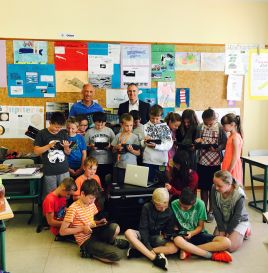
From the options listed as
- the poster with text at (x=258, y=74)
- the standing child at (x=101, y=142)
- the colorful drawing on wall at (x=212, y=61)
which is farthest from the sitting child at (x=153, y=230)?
the poster with text at (x=258, y=74)

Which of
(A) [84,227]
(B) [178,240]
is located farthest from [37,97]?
(B) [178,240]

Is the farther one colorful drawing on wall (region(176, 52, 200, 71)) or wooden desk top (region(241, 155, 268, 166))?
colorful drawing on wall (region(176, 52, 200, 71))

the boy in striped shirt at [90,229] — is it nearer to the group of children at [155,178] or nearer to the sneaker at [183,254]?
the group of children at [155,178]

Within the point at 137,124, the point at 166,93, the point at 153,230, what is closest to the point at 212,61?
the point at 166,93

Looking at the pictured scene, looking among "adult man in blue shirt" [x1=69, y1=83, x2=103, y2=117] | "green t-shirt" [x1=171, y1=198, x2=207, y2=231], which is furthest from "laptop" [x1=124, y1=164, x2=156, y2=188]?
"adult man in blue shirt" [x1=69, y1=83, x2=103, y2=117]

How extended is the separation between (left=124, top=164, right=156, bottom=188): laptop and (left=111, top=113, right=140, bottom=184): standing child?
0.18m

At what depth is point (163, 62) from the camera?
436 centimetres

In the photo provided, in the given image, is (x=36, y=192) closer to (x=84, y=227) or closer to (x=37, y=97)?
(x=84, y=227)

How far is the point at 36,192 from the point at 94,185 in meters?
0.87

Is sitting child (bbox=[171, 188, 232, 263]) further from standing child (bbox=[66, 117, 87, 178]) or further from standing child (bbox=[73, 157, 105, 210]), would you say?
standing child (bbox=[66, 117, 87, 178])

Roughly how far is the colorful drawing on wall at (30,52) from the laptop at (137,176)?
1857 millimetres

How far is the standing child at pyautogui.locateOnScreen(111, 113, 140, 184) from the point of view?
338 cm

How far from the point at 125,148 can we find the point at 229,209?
1146 mm

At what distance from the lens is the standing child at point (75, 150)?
3.42m
